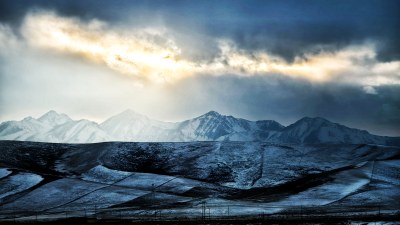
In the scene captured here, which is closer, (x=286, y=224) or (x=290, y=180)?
(x=286, y=224)

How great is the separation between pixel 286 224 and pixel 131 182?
94000mm

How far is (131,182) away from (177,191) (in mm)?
21027

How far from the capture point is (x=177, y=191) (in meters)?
154

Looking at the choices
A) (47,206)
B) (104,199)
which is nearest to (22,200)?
(47,206)

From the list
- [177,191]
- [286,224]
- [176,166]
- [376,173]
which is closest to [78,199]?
[177,191]

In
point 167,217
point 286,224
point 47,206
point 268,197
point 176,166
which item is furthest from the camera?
point 176,166

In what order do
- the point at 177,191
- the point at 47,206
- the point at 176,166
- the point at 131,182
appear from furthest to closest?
1. the point at 176,166
2. the point at 131,182
3. the point at 177,191
4. the point at 47,206

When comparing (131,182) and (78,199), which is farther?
(131,182)

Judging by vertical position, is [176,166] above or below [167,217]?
above

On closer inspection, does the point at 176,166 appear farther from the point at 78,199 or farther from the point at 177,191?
the point at 78,199

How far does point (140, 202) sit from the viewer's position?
135 meters

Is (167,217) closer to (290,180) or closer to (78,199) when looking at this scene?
(78,199)

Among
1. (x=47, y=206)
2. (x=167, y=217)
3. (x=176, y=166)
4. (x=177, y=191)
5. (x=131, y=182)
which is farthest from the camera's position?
(x=176, y=166)

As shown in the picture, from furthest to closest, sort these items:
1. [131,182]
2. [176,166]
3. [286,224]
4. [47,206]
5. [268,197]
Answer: [176,166], [131,182], [268,197], [47,206], [286,224]
